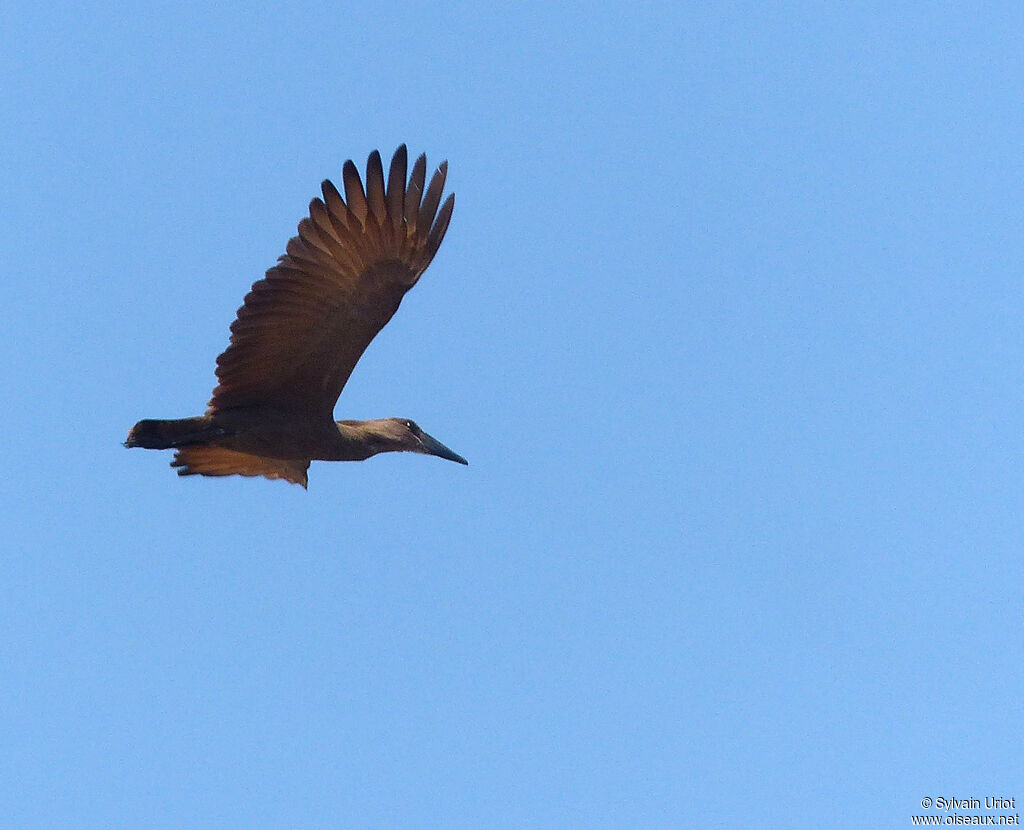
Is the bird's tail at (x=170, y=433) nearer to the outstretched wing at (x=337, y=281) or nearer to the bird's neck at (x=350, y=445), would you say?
the outstretched wing at (x=337, y=281)

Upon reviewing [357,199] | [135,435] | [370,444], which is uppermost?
[357,199]

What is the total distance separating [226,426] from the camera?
12727 millimetres

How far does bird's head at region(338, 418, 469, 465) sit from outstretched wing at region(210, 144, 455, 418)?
696 mm

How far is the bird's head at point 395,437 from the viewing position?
1330 cm

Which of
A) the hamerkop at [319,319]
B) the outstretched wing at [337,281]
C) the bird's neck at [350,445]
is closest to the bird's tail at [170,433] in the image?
the hamerkop at [319,319]

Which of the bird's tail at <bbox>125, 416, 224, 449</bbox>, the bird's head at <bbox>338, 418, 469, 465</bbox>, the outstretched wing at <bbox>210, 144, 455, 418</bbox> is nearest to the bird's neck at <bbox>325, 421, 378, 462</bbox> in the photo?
the bird's head at <bbox>338, 418, 469, 465</bbox>

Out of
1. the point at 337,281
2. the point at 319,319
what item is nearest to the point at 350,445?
the point at 319,319

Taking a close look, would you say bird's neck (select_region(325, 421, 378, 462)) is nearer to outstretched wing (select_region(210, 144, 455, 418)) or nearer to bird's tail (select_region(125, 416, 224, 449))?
outstretched wing (select_region(210, 144, 455, 418))

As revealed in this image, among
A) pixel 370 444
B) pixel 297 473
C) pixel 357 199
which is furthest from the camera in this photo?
pixel 297 473

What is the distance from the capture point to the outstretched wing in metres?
12.3

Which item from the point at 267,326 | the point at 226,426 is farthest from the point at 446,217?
the point at 226,426

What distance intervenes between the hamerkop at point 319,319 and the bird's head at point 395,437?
0.08 meters

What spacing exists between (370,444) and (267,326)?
1.52m

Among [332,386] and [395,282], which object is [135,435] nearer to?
[332,386]
